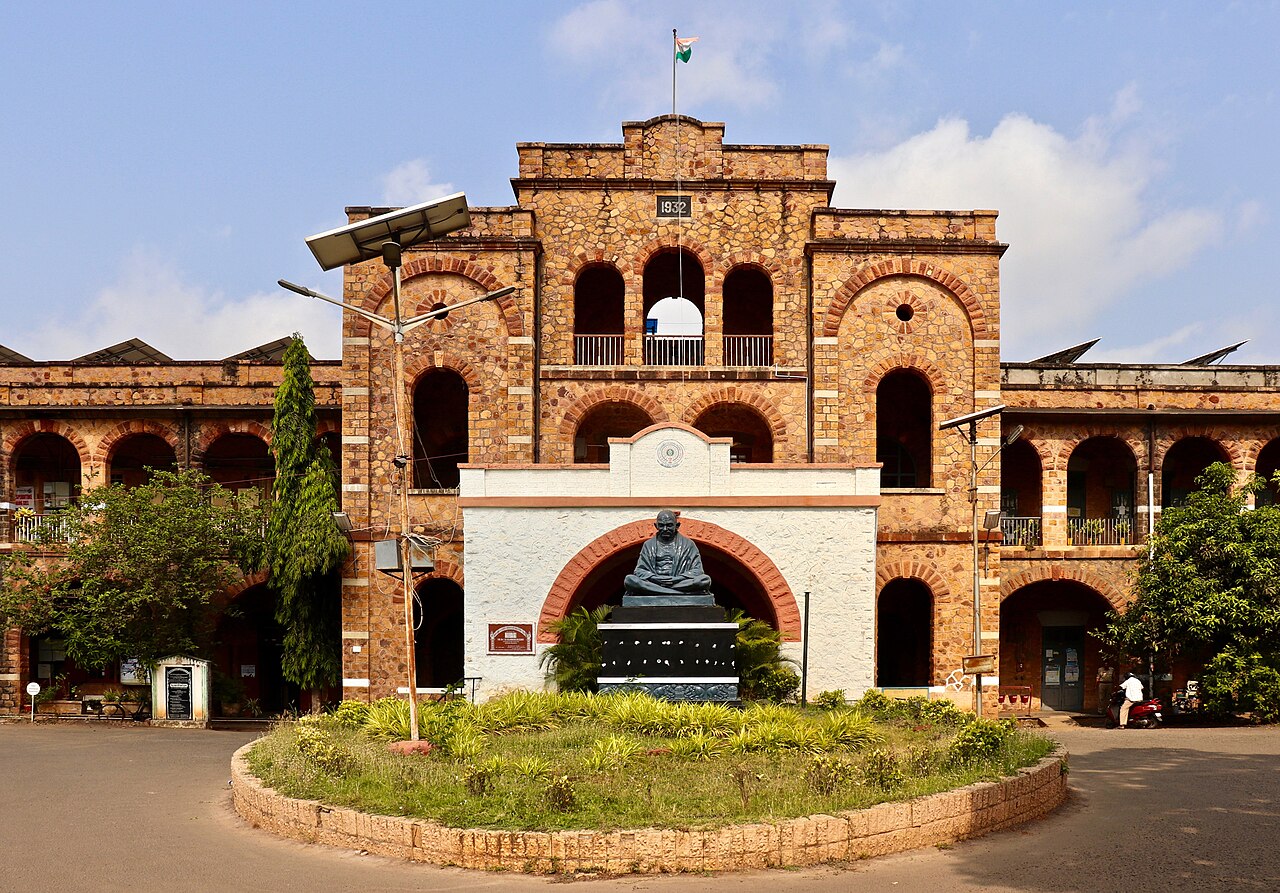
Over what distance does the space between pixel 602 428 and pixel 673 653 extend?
956 centimetres

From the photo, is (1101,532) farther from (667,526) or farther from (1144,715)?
(667,526)

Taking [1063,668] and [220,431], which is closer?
[220,431]

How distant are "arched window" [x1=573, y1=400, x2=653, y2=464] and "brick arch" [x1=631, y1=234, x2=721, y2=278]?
3.10 m

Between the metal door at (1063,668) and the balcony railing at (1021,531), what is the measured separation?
8.43ft

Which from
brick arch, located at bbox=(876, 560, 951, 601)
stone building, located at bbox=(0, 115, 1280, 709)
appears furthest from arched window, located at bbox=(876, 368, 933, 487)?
brick arch, located at bbox=(876, 560, 951, 601)

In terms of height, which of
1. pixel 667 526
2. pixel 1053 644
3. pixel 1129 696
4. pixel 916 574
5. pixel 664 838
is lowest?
pixel 1129 696

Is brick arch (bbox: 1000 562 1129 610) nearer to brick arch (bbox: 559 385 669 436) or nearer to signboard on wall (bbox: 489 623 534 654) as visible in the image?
brick arch (bbox: 559 385 669 436)

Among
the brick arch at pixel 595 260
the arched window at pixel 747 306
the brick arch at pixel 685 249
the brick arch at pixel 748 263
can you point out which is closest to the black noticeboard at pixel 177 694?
the brick arch at pixel 595 260

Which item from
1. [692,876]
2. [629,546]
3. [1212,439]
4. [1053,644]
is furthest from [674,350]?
[692,876]

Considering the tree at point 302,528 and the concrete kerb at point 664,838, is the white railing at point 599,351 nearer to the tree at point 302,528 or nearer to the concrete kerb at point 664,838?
the tree at point 302,528

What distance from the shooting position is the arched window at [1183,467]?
1161 inches

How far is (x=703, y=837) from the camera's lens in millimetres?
10578

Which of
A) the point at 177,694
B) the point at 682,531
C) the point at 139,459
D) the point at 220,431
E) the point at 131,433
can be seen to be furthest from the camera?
the point at 139,459

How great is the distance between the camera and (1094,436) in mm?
28031
